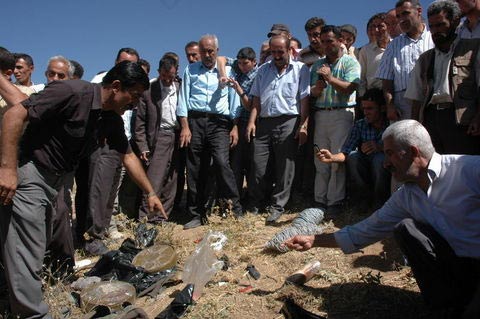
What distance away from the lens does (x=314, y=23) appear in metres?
6.16

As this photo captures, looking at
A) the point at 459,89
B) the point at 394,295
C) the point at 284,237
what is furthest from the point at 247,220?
the point at 459,89

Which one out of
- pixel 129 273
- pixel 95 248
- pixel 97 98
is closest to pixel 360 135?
pixel 129 273

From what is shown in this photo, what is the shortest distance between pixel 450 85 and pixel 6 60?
449 cm

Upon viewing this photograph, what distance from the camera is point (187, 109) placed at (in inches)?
236

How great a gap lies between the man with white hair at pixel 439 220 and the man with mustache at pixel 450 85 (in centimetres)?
127

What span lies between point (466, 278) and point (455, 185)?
2.11 feet

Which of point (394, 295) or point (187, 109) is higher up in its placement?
point (187, 109)

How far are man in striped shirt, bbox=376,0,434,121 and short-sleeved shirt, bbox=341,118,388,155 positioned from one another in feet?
1.11

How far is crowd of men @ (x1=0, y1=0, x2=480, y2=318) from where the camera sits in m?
2.85

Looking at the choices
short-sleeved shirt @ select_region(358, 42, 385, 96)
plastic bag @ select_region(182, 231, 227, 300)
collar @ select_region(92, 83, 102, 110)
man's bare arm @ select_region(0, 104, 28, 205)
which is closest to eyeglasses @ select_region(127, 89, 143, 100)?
collar @ select_region(92, 83, 102, 110)

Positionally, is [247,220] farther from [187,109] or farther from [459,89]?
[459,89]

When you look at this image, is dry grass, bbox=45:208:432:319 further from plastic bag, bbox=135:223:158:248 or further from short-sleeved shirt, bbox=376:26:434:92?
short-sleeved shirt, bbox=376:26:434:92

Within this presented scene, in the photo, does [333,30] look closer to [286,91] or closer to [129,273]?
[286,91]

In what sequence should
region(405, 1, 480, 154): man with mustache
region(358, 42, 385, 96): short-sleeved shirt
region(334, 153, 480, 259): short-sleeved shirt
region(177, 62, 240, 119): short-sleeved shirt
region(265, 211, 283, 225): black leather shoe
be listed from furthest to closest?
region(177, 62, 240, 119): short-sleeved shirt
region(358, 42, 385, 96): short-sleeved shirt
region(265, 211, 283, 225): black leather shoe
region(405, 1, 480, 154): man with mustache
region(334, 153, 480, 259): short-sleeved shirt
